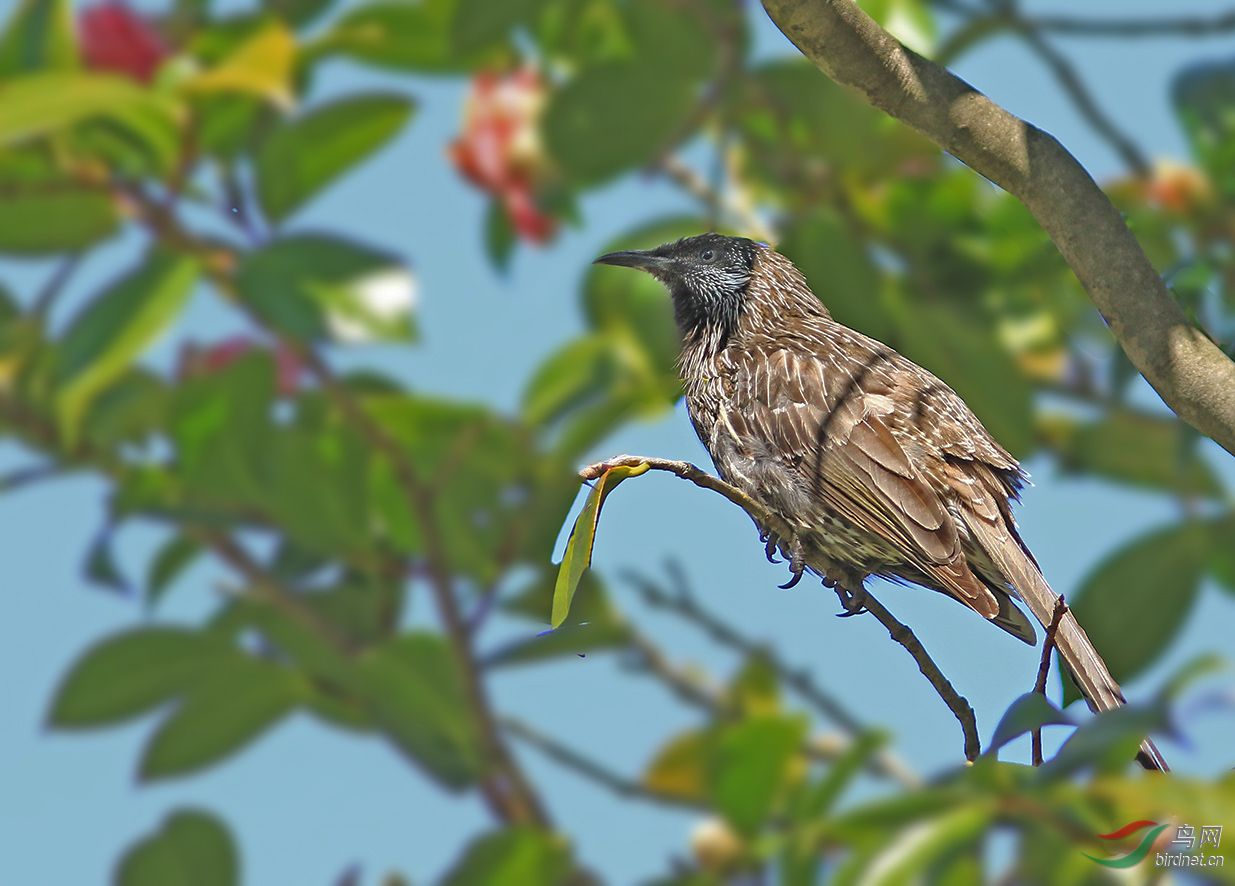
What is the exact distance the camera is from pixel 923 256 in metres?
6.06

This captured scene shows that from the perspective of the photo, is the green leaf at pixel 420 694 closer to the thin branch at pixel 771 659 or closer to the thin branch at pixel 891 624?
the thin branch at pixel 771 659

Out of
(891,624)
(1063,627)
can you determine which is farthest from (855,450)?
(891,624)

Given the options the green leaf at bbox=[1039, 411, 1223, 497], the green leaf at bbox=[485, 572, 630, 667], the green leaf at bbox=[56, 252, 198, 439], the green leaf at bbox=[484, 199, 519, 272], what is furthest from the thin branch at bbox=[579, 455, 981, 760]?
the green leaf at bbox=[484, 199, 519, 272]

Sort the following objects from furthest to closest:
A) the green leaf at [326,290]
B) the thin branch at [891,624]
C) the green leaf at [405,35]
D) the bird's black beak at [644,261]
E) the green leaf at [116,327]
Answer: the green leaf at [405,35], the green leaf at [326,290], the green leaf at [116,327], the bird's black beak at [644,261], the thin branch at [891,624]

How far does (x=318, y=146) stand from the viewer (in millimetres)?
5309

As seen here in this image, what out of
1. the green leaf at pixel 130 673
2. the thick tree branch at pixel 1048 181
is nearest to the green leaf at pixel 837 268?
the green leaf at pixel 130 673

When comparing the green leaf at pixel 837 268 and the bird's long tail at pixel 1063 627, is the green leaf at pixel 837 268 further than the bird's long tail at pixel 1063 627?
Yes

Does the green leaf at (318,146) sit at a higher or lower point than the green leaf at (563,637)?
higher

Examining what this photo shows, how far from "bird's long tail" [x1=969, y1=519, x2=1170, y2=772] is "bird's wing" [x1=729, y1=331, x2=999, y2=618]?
7cm

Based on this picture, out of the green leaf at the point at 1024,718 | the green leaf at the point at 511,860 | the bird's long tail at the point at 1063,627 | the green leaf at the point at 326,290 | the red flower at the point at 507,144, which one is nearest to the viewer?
the green leaf at the point at 1024,718

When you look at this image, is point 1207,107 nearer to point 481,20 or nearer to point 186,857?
point 481,20

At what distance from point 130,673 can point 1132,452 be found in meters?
3.79

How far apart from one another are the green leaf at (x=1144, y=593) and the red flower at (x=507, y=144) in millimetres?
2573

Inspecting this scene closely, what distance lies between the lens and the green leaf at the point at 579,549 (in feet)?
6.80
